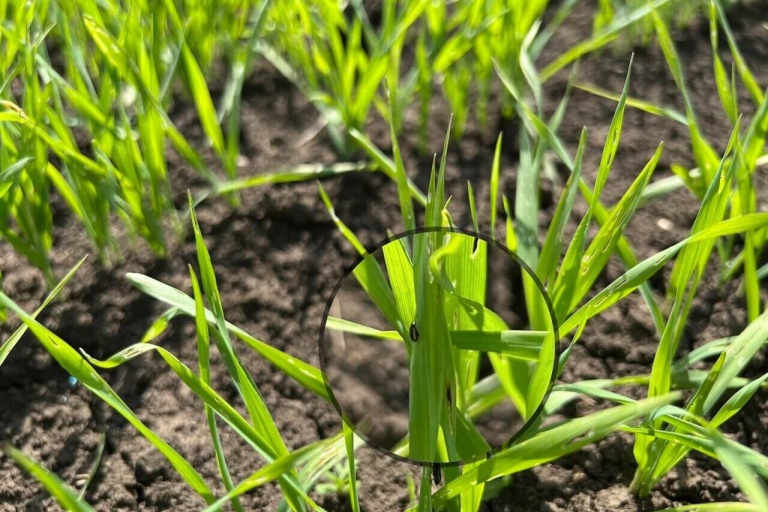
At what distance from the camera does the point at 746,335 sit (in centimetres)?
72

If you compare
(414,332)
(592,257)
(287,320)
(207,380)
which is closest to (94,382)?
(207,380)

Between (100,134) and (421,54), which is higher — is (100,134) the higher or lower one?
the lower one

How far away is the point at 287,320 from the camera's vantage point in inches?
41.9

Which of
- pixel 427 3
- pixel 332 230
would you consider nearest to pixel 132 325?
pixel 332 230

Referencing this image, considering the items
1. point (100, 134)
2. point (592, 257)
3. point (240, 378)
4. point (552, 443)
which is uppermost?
point (100, 134)

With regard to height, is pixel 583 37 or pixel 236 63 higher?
pixel 583 37

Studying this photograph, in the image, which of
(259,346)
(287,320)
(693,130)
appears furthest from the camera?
(287,320)

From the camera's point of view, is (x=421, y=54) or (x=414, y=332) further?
(x=421, y=54)

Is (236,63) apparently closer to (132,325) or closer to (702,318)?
(132,325)

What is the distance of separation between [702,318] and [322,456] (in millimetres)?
572

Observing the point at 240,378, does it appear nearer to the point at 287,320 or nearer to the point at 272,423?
the point at 272,423

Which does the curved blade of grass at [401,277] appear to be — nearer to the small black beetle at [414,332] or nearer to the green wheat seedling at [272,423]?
the small black beetle at [414,332]

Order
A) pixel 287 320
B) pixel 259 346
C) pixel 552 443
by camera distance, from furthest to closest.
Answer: pixel 287 320 < pixel 259 346 < pixel 552 443

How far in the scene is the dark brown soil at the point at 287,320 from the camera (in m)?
0.88
